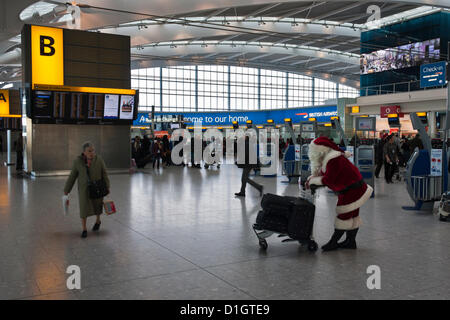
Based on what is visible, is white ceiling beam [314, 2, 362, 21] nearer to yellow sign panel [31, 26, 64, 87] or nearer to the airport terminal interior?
the airport terminal interior

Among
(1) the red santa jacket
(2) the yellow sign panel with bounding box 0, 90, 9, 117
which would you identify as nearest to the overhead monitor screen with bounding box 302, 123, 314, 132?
(1) the red santa jacket

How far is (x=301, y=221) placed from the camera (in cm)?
520

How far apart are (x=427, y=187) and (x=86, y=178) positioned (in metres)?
6.26

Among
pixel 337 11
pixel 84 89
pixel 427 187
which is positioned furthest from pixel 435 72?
pixel 84 89

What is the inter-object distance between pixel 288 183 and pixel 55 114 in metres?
8.23

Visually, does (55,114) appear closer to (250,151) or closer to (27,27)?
(27,27)

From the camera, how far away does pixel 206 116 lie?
39688mm

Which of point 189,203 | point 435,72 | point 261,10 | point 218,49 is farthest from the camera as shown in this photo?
point 218,49

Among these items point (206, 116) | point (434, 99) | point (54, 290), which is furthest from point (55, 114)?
point (206, 116)

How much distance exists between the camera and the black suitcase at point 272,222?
527 cm

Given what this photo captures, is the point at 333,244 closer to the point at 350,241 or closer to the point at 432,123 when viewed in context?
the point at 350,241

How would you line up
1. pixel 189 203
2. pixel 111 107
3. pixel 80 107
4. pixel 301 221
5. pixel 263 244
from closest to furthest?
pixel 301 221 < pixel 263 244 < pixel 189 203 < pixel 80 107 < pixel 111 107

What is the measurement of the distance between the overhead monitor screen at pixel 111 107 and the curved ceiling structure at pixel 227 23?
311cm

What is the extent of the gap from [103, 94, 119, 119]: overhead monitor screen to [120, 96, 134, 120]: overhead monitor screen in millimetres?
185
